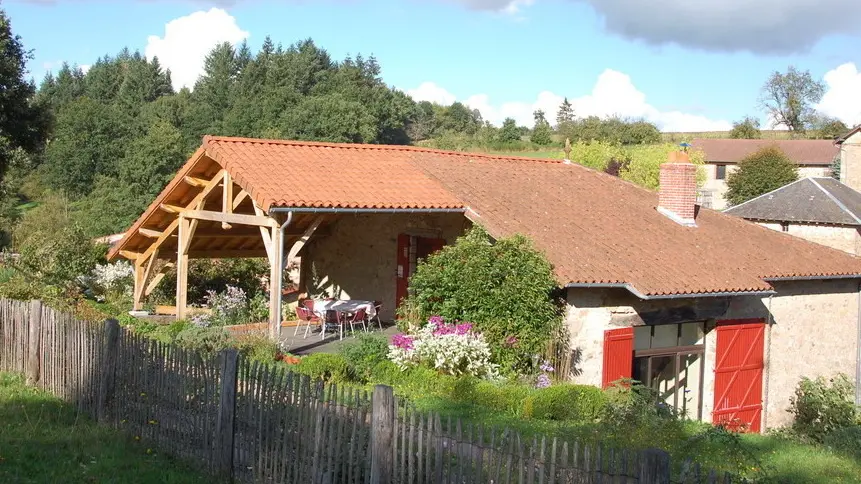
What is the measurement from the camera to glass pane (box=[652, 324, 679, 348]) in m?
15.4

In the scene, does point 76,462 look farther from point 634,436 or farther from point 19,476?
point 634,436

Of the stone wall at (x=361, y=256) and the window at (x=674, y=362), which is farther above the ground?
the stone wall at (x=361, y=256)

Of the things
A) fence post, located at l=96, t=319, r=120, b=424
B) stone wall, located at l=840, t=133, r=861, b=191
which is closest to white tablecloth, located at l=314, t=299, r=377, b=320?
fence post, located at l=96, t=319, r=120, b=424

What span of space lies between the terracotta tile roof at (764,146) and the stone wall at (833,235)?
2869cm

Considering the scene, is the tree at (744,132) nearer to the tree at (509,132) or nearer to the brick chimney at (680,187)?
the tree at (509,132)

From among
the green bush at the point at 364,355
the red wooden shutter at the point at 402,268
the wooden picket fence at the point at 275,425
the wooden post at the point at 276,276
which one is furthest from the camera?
the red wooden shutter at the point at 402,268

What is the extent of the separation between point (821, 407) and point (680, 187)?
5299 millimetres

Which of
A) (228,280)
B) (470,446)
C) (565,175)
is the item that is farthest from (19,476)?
(565,175)

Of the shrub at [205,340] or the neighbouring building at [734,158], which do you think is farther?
the neighbouring building at [734,158]

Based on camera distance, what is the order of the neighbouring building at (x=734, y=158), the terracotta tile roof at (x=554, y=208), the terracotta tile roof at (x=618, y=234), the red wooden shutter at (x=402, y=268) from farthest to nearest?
1. the neighbouring building at (x=734, y=158)
2. the red wooden shutter at (x=402, y=268)
3. the terracotta tile roof at (x=618, y=234)
4. the terracotta tile roof at (x=554, y=208)

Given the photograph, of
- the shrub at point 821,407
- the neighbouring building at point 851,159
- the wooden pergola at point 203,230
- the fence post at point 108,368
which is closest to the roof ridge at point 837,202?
the neighbouring building at point 851,159

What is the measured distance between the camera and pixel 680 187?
18.4 meters

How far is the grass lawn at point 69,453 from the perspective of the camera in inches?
302

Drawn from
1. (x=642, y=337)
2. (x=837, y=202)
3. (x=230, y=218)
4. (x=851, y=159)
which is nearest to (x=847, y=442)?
(x=642, y=337)
